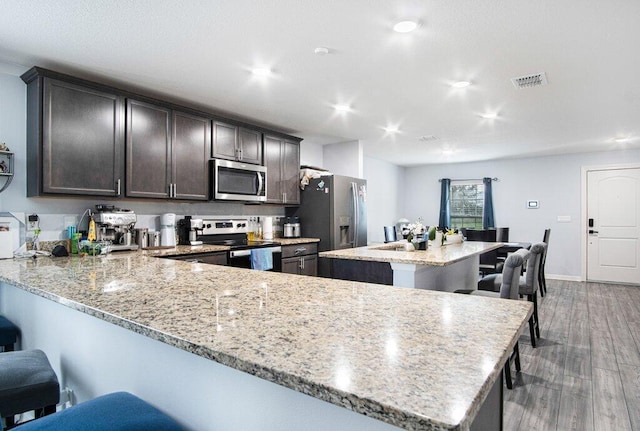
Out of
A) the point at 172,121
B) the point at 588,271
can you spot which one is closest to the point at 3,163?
the point at 172,121

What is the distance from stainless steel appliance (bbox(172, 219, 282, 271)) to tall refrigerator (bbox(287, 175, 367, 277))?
82cm

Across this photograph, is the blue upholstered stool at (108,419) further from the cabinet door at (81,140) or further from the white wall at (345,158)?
the white wall at (345,158)

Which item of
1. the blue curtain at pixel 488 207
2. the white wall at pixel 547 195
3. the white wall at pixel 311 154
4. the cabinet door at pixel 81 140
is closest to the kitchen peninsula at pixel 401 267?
the cabinet door at pixel 81 140

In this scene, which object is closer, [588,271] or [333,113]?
[333,113]

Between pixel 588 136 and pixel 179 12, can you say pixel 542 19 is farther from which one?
pixel 588 136

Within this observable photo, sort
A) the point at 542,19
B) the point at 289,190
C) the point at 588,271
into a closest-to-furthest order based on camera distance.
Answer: the point at 542,19 → the point at 289,190 → the point at 588,271

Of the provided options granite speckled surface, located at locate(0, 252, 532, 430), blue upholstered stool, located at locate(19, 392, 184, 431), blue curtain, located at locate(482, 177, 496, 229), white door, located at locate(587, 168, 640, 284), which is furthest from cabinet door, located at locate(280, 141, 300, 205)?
white door, located at locate(587, 168, 640, 284)

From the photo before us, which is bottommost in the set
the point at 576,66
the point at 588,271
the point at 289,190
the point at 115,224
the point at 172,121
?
the point at 588,271

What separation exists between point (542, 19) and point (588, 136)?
405 centimetres

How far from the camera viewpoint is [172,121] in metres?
3.52

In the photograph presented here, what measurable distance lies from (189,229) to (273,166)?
133 centimetres

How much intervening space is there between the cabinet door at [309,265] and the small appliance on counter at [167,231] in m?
1.53

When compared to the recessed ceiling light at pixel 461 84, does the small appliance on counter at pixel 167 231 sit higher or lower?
lower

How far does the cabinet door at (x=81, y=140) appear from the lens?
271 cm
